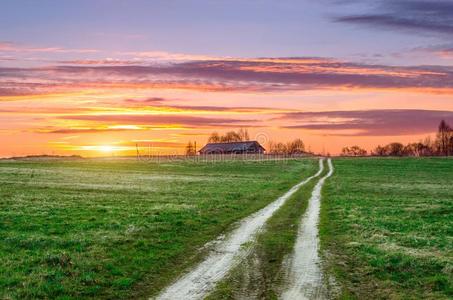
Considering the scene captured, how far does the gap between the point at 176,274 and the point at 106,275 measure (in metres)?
2.41

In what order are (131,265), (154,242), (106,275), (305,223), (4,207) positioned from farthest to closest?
(4,207) → (305,223) → (154,242) → (131,265) → (106,275)

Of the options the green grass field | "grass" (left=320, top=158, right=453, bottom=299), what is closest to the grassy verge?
the green grass field

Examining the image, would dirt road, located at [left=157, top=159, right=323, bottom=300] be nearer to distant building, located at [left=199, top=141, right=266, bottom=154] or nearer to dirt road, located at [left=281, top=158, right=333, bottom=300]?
dirt road, located at [left=281, top=158, right=333, bottom=300]

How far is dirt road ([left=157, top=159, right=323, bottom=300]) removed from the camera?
14.5 meters

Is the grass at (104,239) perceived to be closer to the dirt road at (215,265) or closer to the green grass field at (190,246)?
Result: the green grass field at (190,246)

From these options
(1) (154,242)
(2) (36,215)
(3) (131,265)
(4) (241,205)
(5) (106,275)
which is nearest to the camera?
(5) (106,275)

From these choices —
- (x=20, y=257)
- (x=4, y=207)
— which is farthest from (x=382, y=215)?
(x=4, y=207)

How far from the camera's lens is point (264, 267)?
17344mm

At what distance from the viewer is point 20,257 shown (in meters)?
18.5

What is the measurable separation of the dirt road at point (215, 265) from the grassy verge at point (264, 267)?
37cm

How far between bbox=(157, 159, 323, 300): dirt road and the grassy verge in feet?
1.20

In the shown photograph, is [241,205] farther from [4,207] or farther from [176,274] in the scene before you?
[176,274]

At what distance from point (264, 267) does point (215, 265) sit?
182cm

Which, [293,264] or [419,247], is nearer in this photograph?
[293,264]
